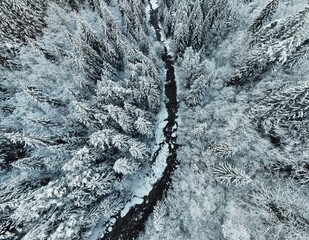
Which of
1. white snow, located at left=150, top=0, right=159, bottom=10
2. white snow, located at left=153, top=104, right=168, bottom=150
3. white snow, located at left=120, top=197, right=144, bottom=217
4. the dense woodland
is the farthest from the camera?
white snow, located at left=150, top=0, right=159, bottom=10

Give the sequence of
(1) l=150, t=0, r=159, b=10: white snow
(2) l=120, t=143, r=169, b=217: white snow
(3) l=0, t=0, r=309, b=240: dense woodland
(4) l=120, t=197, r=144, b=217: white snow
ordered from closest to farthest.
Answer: (3) l=0, t=0, r=309, b=240: dense woodland, (4) l=120, t=197, r=144, b=217: white snow, (2) l=120, t=143, r=169, b=217: white snow, (1) l=150, t=0, r=159, b=10: white snow

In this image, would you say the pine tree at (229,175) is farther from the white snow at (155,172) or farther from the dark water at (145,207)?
the white snow at (155,172)

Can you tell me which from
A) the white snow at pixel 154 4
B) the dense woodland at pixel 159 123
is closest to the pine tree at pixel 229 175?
the dense woodland at pixel 159 123

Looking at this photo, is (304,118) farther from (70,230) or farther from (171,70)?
(70,230)

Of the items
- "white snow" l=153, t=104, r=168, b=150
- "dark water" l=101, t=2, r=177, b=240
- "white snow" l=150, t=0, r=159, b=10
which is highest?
"white snow" l=150, t=0, r=159, b=10

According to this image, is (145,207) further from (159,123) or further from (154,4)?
(154,4)

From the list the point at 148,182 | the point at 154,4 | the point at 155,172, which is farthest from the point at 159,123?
the point at 154,4

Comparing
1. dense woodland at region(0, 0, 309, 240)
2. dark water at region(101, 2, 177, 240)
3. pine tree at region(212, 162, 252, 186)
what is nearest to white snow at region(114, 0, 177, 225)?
dark water at region(101, 2, 177, 240)

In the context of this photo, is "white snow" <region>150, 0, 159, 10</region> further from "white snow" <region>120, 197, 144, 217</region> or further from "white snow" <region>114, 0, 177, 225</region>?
"white snow" <region>120, 197, 144, 217</region>
